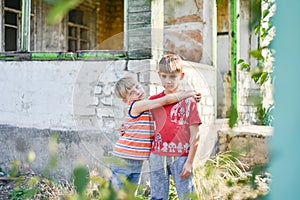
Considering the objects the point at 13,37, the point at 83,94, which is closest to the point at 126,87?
the point at 83,94

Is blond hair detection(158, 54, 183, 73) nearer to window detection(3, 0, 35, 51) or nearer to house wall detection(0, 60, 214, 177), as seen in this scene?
house wall detection(0, 60, 214, 177)

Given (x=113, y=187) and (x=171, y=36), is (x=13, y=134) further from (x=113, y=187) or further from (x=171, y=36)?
(x=113, y=187)

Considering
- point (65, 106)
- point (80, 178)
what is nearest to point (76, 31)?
point (65, 106)

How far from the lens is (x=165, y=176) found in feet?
11.2

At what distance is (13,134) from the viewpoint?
5.45m

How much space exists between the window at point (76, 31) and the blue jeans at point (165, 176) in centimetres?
593

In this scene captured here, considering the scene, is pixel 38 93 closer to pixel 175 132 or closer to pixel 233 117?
pixel 175 132

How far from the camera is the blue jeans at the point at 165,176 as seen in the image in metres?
3.24

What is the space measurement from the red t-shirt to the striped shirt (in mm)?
51

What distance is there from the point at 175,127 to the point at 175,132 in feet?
0.11

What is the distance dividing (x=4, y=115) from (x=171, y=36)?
2.12 meters

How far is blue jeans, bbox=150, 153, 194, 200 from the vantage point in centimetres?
324

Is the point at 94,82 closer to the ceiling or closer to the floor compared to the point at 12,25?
closer to the floor

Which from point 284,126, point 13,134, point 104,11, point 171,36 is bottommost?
point 13,134
